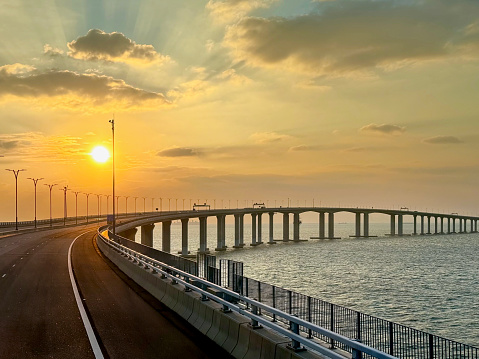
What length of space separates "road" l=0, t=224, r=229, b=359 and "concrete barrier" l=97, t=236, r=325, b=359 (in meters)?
0.32

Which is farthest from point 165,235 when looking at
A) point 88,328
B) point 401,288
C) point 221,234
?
point 88,328

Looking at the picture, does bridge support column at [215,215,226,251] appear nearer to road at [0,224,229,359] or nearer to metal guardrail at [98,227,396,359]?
road at [0,224,229,359]

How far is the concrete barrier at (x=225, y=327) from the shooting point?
36.9 feet

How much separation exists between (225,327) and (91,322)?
5448 millimetres

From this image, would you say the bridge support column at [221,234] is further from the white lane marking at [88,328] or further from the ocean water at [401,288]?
the white lane marking at [88,328]

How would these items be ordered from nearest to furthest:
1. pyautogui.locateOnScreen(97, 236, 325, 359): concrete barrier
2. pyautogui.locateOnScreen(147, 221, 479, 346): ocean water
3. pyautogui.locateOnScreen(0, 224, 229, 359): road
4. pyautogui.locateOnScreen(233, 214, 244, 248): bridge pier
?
1. pyautogui.locateOnScreen(97, 236, 325, 359): concrete barrier
2. pyautogui.locateOnScreen(0, 224, 229, 359): road
3. pyautogui.locateOnScreen(147, 221, 479, 346): ocean water
4. pyautogui.locateOnScreen(233, 214, 244, 248): bridge pier

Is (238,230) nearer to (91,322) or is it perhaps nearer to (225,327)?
(91,322)

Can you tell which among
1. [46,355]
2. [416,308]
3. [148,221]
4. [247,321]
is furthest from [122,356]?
[148,221]

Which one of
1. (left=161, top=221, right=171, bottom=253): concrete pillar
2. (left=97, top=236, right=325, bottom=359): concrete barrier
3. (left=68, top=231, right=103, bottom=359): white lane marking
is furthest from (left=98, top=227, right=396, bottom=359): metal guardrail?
(left=161, top=221, right=171, bottom=253): concrete pillar

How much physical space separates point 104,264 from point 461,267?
3141 inches

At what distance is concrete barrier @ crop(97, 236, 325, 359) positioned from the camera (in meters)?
11.2

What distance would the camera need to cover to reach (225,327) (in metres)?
14.2

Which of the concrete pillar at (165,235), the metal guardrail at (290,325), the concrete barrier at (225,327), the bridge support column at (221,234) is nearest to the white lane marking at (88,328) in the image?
the concrete barrier at (225,327)

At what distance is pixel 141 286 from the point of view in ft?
86.5
